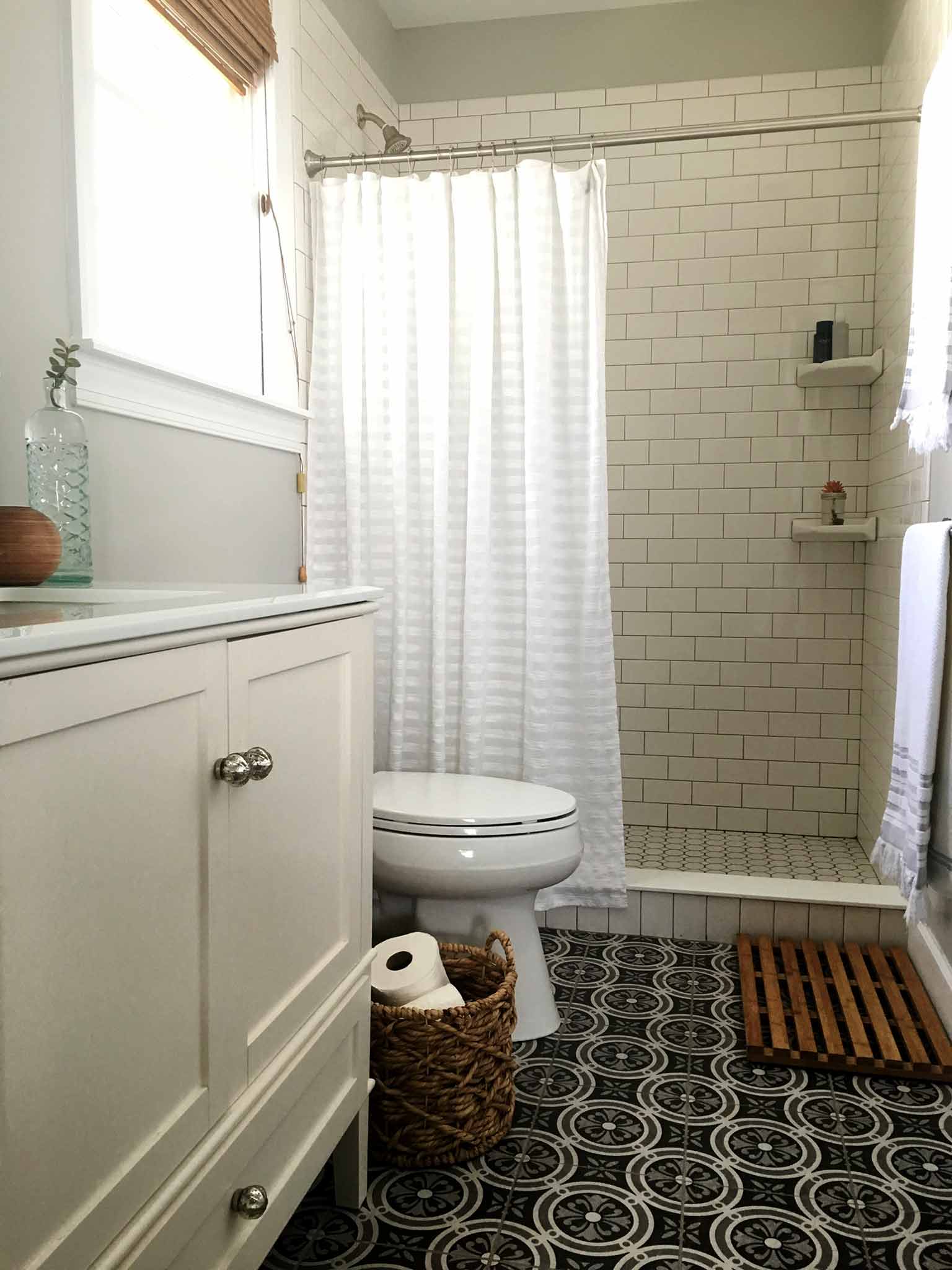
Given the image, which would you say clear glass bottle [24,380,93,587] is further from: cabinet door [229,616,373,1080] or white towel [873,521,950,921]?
white towel [873,521,950,921]

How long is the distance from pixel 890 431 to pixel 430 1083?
2.35m

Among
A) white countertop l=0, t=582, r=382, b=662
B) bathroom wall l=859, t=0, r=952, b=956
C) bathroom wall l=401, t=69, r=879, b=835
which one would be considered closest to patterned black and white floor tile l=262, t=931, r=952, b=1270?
white countertop l=0, t=582, r=382, b=662

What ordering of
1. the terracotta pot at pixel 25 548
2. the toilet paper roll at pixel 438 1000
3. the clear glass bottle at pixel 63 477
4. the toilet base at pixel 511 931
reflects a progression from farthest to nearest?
the toilet base at pixel 511 931 → the toilet paper roll at pixel 438 1000 → the clear glass bottle at pixel 63 477 → the terracotta pot at pixel 25 548

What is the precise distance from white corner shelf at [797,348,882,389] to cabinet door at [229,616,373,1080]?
237 centimetres

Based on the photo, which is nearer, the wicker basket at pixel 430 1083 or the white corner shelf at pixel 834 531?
the wicker basket at pixel 430 1083

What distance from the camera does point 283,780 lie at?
4.16 ft

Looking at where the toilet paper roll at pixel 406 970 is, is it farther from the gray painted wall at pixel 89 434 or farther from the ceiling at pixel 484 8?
the ceiling at pixel 484 8

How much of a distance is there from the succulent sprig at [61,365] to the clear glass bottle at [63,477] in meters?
0.02

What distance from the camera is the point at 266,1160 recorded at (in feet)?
4.14

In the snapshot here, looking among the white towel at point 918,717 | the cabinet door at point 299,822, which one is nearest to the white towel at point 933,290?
the white towel at point 918,717

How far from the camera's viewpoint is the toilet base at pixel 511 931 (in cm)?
223

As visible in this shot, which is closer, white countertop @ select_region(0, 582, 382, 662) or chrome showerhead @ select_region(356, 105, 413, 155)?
white countertop @ select_region(0, 582, 382, 662)

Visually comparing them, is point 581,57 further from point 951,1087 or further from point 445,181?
point 951,1087

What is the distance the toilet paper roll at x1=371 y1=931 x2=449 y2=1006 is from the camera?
Answer: 1.88 metres
